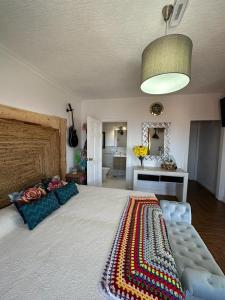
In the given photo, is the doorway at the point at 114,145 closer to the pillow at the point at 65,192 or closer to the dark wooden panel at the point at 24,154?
the dark wooden panel at the point at 24,154

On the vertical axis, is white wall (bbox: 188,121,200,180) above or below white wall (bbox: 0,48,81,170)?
below

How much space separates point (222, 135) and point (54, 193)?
3.75 meters

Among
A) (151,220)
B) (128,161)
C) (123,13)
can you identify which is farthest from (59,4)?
(128,161)

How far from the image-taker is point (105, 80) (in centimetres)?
267

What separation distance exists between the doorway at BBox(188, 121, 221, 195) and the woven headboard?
3.96 m

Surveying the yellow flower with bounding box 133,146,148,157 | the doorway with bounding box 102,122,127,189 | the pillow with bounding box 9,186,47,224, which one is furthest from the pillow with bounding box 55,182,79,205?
the doorway with bounding box 102,122,127,189

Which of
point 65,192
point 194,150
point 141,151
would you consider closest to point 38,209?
point 65,192

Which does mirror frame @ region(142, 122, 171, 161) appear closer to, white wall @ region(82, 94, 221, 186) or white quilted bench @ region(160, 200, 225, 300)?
white wall @ region(82, 94, 221, 186)

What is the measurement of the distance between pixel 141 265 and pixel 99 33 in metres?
2.01

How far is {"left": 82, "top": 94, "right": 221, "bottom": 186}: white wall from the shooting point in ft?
11.2

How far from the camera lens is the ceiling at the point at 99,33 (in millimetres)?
1172

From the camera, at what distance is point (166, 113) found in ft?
11.7

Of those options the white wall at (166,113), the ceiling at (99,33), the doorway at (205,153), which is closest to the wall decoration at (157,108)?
the white wall at (166,113)

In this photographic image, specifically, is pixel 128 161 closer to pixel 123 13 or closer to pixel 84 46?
pixel 84 46
